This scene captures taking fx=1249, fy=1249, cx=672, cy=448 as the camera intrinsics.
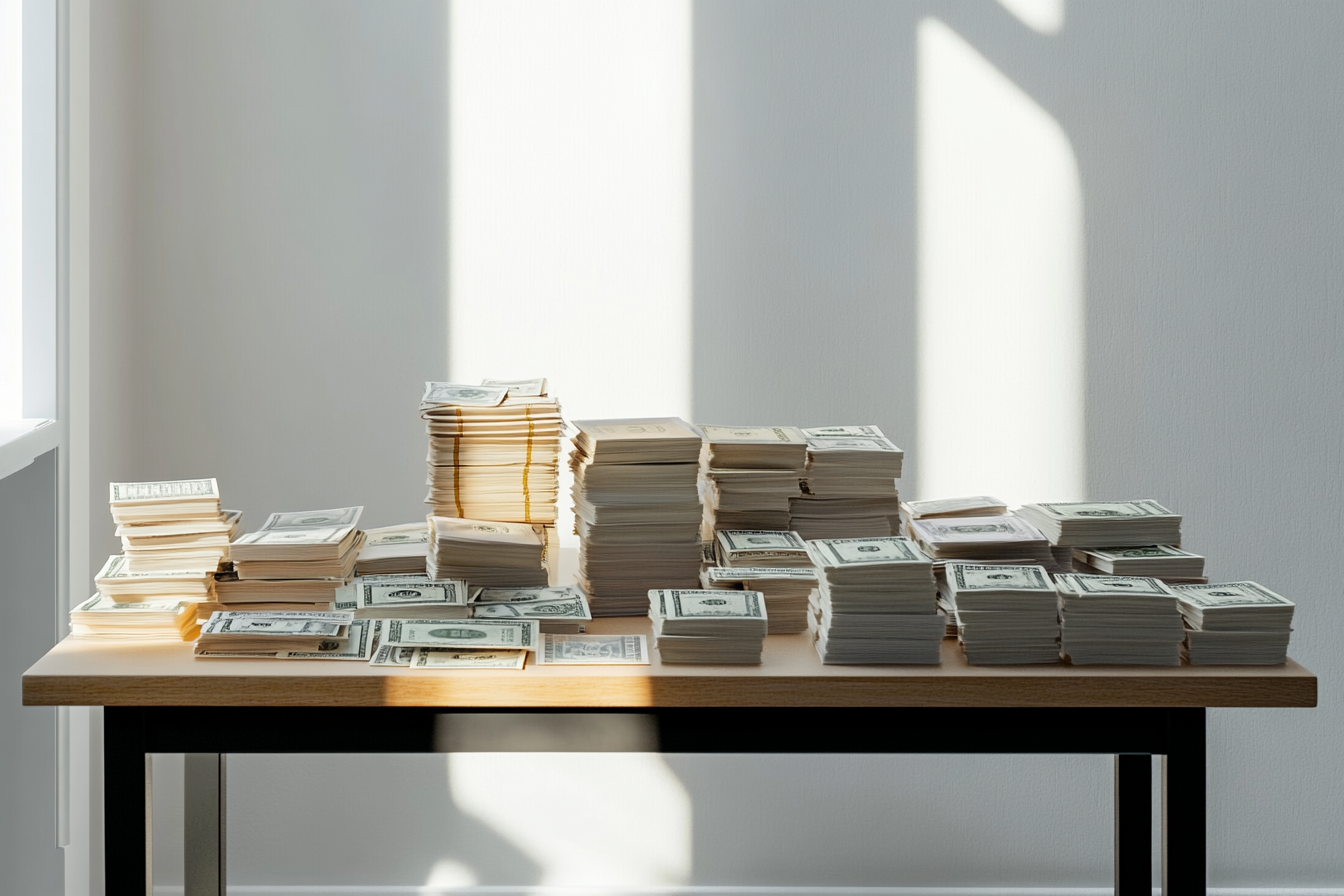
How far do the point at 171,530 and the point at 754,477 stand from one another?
857 mm

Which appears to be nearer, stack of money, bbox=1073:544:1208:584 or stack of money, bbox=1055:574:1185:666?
stack of money, bbox=1055:574:1185:666

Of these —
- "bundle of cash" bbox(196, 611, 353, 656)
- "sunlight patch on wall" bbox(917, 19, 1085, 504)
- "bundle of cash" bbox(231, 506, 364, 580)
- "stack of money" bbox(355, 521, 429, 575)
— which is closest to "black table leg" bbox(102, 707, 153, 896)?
"bundle of cash" bbox(196, 611, 353, 656)

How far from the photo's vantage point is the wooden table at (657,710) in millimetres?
1521

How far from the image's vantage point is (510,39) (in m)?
2.80

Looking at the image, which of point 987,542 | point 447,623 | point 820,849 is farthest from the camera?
point 820,849

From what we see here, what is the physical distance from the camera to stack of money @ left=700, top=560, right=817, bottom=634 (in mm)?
1770

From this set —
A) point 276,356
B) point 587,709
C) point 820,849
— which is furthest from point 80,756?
point 820,849

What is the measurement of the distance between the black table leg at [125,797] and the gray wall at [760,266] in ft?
4.49

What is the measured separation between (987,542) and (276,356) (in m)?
1.74

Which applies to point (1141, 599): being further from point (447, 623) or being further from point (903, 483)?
point (903, 483)

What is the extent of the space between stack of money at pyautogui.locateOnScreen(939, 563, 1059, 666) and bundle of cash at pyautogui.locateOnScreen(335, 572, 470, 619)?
0.68 meters

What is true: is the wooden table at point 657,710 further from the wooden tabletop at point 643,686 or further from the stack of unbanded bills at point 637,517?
the stack of unbanded bills at point 637,517

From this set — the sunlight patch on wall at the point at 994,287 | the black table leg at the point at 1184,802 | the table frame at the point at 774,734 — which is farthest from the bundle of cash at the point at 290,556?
the sunlight patch on wall at the point at 994,287

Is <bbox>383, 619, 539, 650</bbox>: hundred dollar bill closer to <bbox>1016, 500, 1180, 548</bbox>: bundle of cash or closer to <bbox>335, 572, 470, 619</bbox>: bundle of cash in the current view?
<bbox>335, 572, 470, 619</bbox>: bundle of cash
